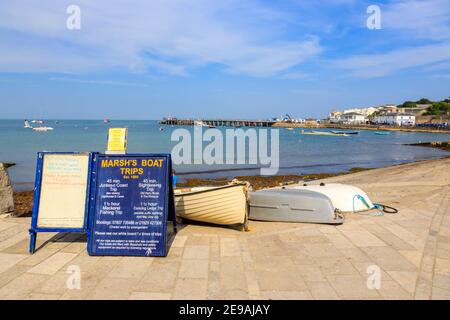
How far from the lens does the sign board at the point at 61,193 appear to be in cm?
537

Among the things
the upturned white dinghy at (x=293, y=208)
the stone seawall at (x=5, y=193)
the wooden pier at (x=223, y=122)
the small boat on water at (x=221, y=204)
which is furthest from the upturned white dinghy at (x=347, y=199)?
the wooden pier at (x=223, y=122)

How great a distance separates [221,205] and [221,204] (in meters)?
0.02

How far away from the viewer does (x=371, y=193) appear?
11602mm

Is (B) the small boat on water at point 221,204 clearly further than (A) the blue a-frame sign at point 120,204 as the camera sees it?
Yes

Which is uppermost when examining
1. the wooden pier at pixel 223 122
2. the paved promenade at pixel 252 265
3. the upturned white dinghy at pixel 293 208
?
the wooden pier at pixel 223 122

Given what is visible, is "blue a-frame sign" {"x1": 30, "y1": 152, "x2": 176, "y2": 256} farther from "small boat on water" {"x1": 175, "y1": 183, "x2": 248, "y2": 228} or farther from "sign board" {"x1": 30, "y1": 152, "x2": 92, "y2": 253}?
"small boat on water" {"x1": 175, "y1": 183, "x2": 248, "y2": 228}

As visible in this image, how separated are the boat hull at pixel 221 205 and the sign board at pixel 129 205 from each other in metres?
1.41

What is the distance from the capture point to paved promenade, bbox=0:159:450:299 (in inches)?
162

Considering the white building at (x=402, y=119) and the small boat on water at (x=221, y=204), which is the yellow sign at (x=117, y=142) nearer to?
the small boat on water at (x=221, y=204)

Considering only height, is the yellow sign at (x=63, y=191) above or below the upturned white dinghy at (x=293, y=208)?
above

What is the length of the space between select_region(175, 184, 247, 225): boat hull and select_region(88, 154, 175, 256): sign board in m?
1.41
